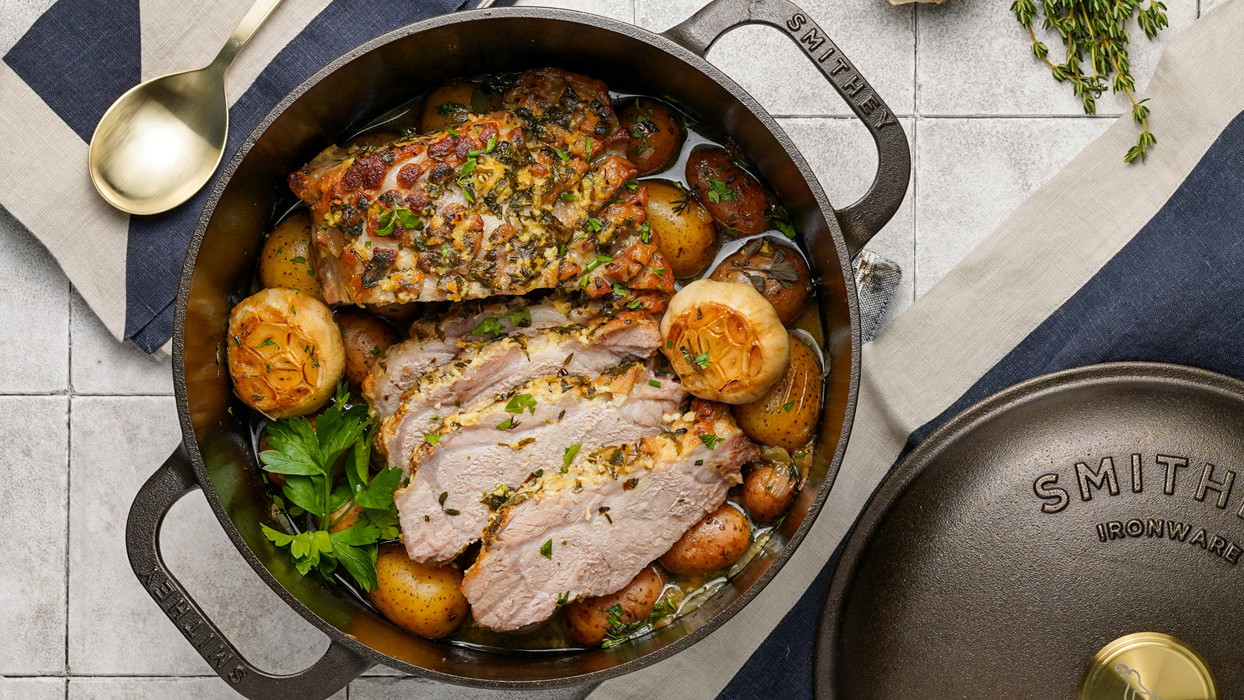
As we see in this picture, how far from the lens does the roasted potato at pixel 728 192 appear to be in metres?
2.13

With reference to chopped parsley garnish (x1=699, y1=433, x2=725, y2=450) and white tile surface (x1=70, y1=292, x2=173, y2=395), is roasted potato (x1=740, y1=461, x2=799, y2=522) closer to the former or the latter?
chopped parsley garnish (x1=699, y1=433, x2=725, y2=450)

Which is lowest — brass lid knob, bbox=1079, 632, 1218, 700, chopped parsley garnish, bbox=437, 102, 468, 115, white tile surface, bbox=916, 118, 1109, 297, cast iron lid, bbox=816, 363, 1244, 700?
brass lid knob, bbox=1079, 632, 1218, 700

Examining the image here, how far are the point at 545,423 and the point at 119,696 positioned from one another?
1.48m

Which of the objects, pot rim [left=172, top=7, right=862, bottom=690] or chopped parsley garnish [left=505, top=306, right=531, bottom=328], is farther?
chopped parsley garnish [left=505, top=306, right=531, bottom=328]

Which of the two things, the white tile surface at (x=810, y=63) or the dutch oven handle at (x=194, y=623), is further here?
the white tile surface at (x=810, y=63)

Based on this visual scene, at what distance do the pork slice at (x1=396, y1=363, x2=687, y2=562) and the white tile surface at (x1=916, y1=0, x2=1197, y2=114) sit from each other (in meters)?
1.09

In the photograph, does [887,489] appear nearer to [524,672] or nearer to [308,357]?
[524,672]

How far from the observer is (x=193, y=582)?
2439 mm

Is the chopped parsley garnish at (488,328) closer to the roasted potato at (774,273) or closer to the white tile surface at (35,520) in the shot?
the roasted potato at (774,273)

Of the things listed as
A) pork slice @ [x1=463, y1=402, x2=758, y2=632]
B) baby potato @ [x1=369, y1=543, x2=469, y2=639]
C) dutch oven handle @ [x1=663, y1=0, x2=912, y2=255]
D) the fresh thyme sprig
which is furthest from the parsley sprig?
the fresh thyme sprig

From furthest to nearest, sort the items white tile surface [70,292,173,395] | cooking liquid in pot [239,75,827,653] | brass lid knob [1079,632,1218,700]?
white tile surface [70,292,173,395] < cooking liquid in pot [239,75,827,653] < brass lid knob [1079,632,1218,700]

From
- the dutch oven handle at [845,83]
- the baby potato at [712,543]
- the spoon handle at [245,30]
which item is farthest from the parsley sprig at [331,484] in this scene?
the dutch oven handle at [845,83]

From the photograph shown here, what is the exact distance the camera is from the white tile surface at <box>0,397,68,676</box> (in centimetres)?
246

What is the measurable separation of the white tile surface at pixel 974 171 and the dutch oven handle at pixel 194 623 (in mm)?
1661
